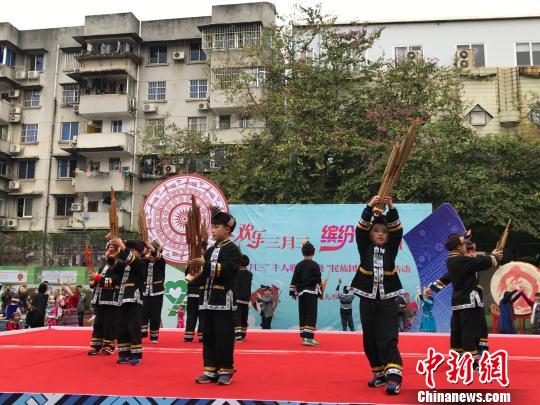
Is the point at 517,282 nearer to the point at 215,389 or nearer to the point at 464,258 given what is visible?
the point at 464,258

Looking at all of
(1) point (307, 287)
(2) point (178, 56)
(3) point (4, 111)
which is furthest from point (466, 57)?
(3) point (4, 111)

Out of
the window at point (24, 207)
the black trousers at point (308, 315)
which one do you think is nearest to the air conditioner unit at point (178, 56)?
the window at point (24, 207)

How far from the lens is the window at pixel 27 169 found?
2963 cm

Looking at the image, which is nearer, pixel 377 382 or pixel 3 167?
pixel 377 382

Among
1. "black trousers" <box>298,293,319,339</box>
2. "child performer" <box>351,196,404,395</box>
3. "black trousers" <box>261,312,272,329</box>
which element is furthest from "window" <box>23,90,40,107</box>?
"child performer" <box>351,196,404,395</box>

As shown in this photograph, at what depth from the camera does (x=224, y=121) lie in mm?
27781

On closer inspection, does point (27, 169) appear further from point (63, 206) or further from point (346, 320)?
point (346, 320)

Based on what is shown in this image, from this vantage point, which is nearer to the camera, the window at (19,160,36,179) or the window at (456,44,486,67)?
the window at (456,44,486,67)

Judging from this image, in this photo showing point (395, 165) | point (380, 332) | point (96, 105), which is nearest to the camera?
point (380, 332)

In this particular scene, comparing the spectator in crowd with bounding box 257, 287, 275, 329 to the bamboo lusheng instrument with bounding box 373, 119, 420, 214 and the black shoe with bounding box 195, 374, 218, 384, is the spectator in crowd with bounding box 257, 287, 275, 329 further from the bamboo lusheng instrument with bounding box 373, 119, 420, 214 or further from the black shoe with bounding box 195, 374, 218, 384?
the bamboo lusheng instrument with bounding box 373, 119, 420, 214

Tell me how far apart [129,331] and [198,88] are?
24109 millimetres

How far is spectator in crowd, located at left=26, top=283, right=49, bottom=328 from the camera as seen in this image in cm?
1256

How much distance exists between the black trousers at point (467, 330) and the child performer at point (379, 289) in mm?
1382

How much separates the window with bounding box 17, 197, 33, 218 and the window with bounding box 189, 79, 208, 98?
35.2ft
